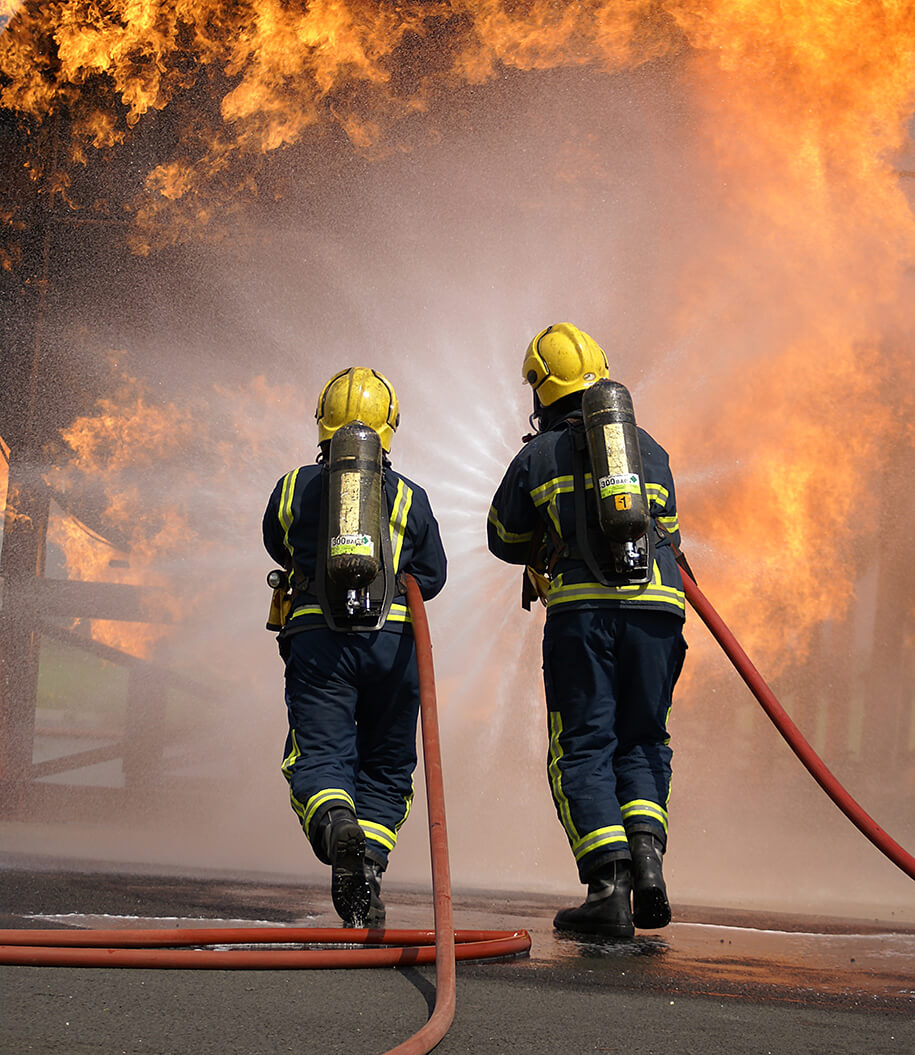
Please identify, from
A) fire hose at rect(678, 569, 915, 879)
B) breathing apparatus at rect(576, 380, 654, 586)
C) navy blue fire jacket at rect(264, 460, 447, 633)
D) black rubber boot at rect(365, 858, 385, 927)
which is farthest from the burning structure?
breathing apparatus at rect(576, 380, 654, 586)

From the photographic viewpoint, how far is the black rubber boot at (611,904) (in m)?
3.18

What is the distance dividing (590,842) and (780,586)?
173 inches

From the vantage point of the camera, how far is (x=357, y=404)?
372cm

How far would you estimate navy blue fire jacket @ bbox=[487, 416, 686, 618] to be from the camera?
3418mm

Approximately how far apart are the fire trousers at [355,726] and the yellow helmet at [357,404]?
0.71 m

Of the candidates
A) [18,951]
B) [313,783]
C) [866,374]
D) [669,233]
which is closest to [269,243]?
[669,233]

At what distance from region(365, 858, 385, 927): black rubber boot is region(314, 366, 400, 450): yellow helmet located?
136cm

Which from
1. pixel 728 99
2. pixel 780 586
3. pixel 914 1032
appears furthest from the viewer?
pixel 728 99

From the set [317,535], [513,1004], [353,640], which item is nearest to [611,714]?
[353,640]

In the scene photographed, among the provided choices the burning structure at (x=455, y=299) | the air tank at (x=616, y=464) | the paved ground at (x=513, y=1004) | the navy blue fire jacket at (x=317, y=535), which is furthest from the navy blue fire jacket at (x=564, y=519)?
the burning structure at (x=455, y=299)

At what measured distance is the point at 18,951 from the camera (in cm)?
242

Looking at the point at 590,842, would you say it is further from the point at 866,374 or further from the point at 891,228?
the point at 891,228

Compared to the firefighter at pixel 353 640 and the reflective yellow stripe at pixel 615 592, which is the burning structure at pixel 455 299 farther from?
the reflective yellow stripe at pixel 615 592

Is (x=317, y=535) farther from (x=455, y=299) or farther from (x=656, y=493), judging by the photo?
(x=455, y=299)
